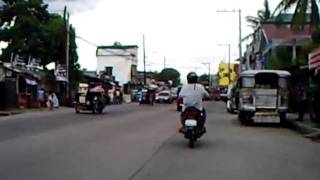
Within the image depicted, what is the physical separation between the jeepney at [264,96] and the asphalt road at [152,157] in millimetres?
4891

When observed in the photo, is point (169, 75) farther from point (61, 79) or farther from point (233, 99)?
point (233, 99)

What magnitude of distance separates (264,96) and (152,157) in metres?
12.8

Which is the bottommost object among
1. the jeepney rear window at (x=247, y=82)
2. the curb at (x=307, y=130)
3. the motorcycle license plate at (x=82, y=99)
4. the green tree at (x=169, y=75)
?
the curb at (x=307, y=130)

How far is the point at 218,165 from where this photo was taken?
12.3 m

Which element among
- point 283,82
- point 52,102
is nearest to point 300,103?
point 283,82

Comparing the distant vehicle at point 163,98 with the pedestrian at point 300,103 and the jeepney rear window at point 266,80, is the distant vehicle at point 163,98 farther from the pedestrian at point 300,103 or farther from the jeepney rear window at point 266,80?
the jeepney rear window at point 266,80

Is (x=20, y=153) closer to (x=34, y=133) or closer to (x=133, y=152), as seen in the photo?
(x=133, y=152)

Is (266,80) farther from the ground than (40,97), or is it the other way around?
(266,80)

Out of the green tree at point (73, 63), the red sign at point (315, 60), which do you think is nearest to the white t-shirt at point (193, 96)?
the red sign at point (315, 60)

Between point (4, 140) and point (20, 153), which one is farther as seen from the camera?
point (4, 140)

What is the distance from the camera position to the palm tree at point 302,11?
23069 mm

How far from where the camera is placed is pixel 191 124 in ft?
51.3

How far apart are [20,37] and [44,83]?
6.17 metres

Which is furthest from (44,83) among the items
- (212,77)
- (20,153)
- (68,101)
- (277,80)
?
(212,77)
